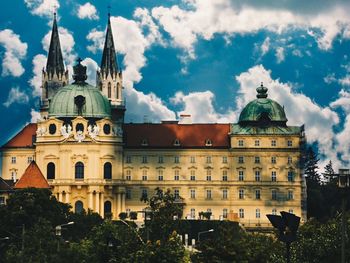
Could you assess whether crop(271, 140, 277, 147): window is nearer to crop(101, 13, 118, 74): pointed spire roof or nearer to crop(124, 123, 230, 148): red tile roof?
crop(124, 123, 230, 148): red tile roof

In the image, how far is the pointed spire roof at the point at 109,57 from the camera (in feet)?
629

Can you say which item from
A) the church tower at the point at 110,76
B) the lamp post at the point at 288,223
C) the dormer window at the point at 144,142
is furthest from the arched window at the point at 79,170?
the lamp post at the point at 288,223

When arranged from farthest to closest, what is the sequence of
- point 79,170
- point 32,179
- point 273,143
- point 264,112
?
point 264,112 < point 273,143 < point 79,170 < point 32,179

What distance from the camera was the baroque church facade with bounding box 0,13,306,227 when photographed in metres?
164

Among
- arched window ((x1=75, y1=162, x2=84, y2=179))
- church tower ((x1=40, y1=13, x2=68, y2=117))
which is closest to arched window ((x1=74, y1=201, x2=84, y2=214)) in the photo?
arched window ((x1=75, y1=162, x2=84, y2=179))

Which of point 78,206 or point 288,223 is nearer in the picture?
Result: point 288,223

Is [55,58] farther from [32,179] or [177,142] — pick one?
[32,179]

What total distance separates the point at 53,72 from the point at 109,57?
9.98m

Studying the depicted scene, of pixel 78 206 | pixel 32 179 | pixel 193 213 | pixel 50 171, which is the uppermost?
pixel 50 171

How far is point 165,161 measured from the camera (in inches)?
6654

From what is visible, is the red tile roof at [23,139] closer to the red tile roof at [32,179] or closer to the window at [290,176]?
the red tile roof at [32,179]

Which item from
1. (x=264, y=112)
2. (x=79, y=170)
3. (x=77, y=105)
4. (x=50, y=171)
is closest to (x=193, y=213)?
(x=79, y=170)

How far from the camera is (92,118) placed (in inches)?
6580

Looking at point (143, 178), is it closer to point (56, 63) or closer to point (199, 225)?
point (199, 225)
